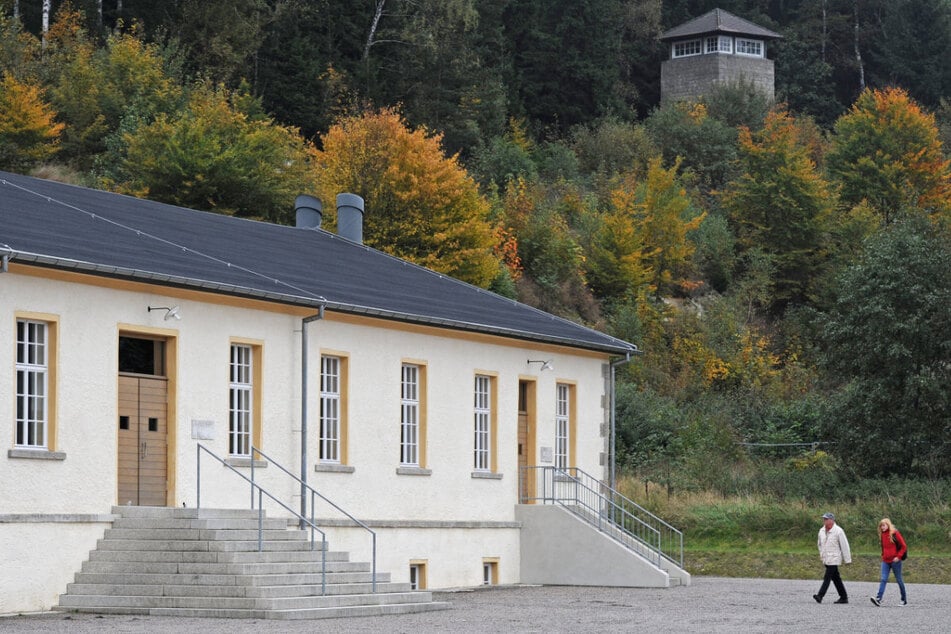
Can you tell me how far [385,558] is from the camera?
2814 centimetres

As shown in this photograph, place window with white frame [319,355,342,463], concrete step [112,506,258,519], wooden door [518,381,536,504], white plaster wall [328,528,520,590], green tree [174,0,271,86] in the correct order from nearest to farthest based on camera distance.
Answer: concrete step [112,506,258,519], window with white frame [319,355,342,463], white plaster wall [328,528,520,590], wooden door [518,381,536,504], green tree [174,0,271,86]

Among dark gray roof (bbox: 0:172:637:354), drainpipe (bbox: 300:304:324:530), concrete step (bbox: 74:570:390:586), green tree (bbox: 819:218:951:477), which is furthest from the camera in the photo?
green tree (bbox: 819:218:951:477)

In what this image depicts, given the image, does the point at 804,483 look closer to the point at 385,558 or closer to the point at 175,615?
the point at 385,558

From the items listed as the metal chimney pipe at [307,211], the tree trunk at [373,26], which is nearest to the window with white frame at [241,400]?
the metal chimney pipe at [307,211]

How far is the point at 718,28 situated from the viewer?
3688 inches

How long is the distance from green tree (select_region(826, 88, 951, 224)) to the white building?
138 feet

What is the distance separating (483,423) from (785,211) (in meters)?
43.3

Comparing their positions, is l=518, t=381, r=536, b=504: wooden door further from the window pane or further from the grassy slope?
the window pane

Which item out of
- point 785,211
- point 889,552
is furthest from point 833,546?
point 785,211

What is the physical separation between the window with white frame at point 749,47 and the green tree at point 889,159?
17737 millimetres

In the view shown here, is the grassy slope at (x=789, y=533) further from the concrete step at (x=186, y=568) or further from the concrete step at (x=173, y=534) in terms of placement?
the concrete step at (x=173, y=534)

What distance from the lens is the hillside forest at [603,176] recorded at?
43.9 meters

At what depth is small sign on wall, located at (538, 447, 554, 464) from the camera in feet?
107

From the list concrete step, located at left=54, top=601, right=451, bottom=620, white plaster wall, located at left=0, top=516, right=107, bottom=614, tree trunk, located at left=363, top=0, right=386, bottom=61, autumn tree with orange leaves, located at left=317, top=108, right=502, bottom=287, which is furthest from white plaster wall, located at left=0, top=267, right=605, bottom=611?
tree trunk, located at left=363, top=0, right=386, bottom=61
